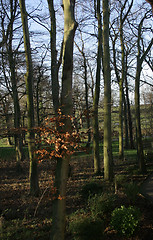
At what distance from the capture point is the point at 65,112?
4203 mm

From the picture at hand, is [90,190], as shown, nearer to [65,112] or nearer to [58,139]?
[65,112]

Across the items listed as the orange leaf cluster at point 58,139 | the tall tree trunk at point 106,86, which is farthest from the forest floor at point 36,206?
the tall tree trunk at point 106,86

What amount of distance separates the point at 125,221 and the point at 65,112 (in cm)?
287

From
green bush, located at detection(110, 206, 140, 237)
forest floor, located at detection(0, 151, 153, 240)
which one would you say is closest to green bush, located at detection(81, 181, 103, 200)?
forest floor, located at detection(0, 151, 153, 240)

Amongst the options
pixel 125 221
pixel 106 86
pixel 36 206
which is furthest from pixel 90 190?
pixel 106 86

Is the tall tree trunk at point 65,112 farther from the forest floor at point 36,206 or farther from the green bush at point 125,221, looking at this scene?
the green bush at point 125,221

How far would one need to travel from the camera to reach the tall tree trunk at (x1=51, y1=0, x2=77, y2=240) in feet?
13.1

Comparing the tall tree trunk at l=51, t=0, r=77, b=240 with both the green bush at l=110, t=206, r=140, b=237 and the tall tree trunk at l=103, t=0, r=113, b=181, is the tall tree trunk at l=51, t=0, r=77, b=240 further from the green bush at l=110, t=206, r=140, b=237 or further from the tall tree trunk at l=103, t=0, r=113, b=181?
the tall tree trunk at l=103, t=0, r=113, b=181

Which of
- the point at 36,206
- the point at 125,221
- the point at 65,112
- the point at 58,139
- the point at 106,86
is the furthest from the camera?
the point at 106,86

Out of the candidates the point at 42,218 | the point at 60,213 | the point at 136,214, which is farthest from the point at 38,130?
the point at 42,218

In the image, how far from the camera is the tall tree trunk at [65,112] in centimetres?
398

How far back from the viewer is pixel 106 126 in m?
9.16

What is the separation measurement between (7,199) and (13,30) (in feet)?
35.2

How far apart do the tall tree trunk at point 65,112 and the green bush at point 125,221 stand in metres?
1.42
